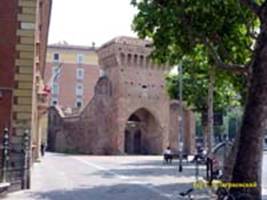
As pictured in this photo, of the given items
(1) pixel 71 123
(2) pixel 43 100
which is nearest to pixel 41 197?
(2) pixel 43 100

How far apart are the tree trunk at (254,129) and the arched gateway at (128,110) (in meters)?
57.3

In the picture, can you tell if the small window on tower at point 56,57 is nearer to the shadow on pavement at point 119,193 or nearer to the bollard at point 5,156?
the shadow on pavement at point 119,193

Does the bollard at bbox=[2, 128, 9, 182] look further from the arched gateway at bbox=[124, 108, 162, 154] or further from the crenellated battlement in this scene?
the arched gateway at bbox=[124, 108, 162, 154]

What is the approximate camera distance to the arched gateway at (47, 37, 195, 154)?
232ft

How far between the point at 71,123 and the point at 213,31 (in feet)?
193

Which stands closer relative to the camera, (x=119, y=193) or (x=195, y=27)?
(x=195, y=27)

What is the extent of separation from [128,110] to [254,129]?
194 feet

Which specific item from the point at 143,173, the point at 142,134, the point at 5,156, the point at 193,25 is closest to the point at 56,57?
the point at 142,134

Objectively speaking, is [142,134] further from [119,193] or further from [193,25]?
[193,25]

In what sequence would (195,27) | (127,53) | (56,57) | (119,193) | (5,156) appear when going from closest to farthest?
1. (5,156)
2. (195,27)
3. (119,193)
4. (127,53)
5. (56,57)

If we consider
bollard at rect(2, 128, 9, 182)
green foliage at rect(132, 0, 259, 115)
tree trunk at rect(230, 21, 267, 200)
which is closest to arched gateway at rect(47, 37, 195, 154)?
green foliage at rect(132, 0, 259, 115)

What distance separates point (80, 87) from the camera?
364 feet

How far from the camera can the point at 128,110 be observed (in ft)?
232

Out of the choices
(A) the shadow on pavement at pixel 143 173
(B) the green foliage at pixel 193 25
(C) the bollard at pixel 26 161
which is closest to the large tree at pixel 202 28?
(B) the green foliage at pixel 193 25
